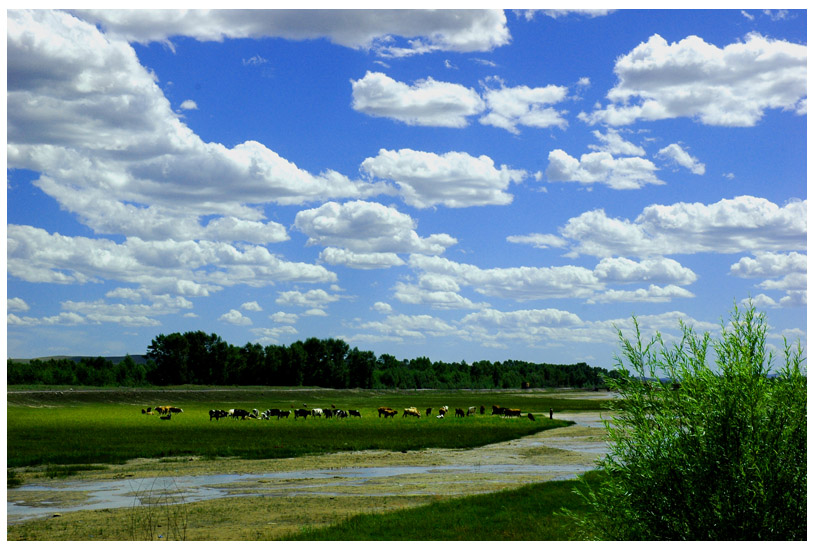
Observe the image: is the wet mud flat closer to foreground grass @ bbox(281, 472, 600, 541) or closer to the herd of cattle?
foreground grass @ bbox(281, 472, 600, 541)

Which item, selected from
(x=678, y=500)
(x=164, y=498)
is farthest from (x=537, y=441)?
(x=678, y=500)

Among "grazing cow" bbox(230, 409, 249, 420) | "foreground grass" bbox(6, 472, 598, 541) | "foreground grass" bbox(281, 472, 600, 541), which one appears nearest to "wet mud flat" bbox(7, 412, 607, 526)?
"foreground grass" bbox(6, 472, 598, 541)

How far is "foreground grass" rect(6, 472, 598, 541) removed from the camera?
66.9ft

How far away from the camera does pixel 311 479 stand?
3353 centimetres

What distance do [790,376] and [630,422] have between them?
2943 millimetres

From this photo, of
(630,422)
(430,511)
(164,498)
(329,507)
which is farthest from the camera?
(164,498)

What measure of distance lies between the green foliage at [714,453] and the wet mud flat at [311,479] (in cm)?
767

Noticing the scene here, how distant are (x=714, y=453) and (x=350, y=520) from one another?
43.2 ft

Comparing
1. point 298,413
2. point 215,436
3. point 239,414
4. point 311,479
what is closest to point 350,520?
point 311,479

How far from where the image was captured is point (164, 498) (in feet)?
90.5

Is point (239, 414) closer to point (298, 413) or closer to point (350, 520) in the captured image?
point (298, 413)

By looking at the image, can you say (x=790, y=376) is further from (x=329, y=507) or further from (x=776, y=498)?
(x=329, y=507)

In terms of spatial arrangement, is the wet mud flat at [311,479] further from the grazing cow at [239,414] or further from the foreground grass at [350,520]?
the grazing cow at [239,414]

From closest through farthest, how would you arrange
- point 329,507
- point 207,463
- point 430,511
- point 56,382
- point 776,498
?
point 776,498
point 430,511
point 329,507
point 207,463
point 56,382
